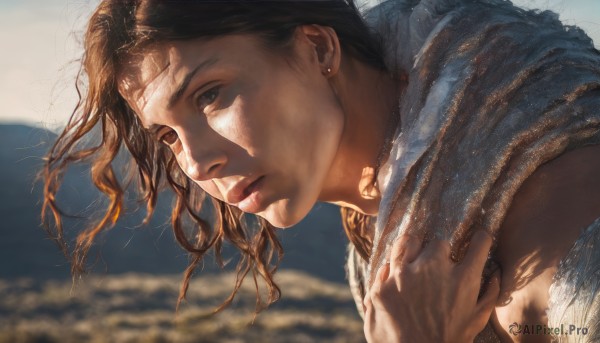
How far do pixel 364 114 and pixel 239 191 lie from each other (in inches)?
14.2

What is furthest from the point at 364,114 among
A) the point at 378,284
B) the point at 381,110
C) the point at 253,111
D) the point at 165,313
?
the point at 165,313

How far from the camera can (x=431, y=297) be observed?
1.64 meters

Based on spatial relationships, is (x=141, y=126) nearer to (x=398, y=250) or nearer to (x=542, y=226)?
(x=398, y=250)

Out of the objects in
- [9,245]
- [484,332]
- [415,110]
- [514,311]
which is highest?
[415,110]

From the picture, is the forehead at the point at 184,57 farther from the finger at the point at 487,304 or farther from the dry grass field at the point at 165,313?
the dry grass field at the point at 165,313

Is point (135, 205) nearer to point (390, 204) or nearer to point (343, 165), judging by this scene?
point (343, 165)

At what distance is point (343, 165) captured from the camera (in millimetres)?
2109

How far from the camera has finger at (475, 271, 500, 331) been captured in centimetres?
167

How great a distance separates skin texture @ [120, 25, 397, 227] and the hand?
1.15ft

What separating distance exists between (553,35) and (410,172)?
47 cm

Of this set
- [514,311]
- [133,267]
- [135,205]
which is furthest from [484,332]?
[133,267]

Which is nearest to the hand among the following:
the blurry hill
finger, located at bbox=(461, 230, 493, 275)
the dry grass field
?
finger, located at bbox=(461, 230, 493, 275)

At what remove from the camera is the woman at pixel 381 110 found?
1.73m

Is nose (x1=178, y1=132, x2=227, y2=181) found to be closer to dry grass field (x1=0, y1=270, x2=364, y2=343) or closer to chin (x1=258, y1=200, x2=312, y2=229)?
chin (x1=258, y1=200, x2=312, y2=229)
